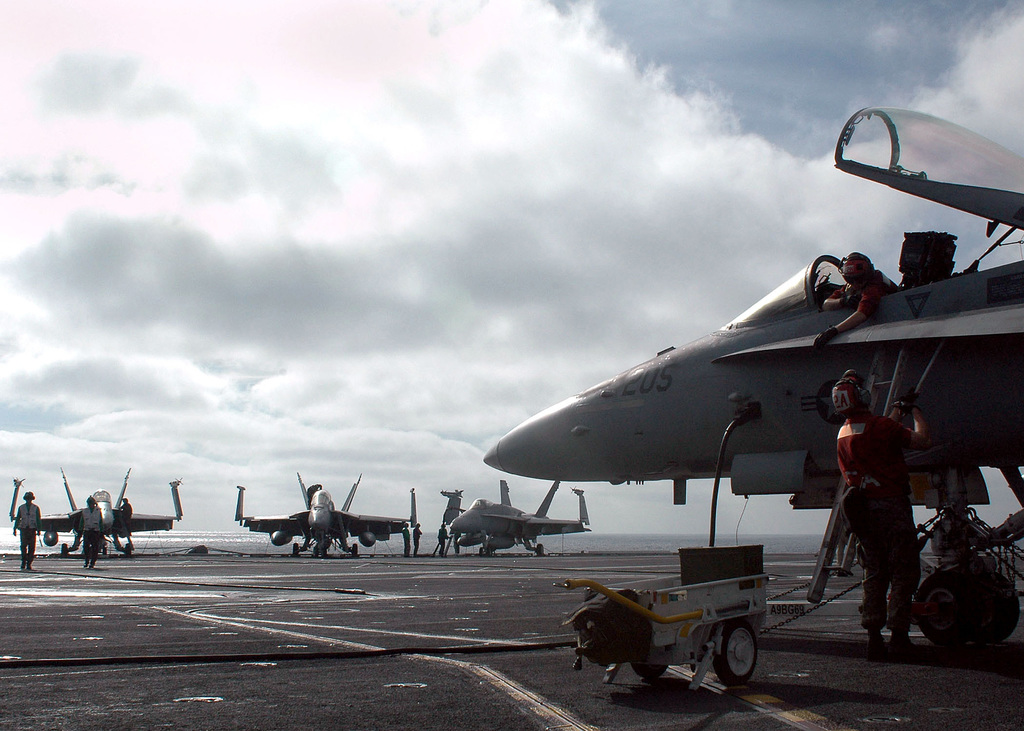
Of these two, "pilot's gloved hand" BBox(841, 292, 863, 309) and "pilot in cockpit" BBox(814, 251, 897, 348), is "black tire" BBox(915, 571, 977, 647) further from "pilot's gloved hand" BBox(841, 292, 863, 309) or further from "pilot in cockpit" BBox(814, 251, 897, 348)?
"pilot's gloved hand" BBox(841, 292, 863, 309)

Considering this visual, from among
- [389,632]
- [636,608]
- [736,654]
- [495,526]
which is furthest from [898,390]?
[495,526]

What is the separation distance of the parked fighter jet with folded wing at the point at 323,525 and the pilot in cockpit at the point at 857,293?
41.7m

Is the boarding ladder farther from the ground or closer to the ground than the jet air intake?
farther from the ground

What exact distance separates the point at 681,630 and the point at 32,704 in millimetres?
3394

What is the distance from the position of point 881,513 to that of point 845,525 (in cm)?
125

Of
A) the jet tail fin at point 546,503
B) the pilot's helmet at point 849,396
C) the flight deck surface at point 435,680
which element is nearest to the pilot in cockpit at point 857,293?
the pilot's helmet at point 849,396

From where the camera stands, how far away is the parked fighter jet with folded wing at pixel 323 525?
47375mm

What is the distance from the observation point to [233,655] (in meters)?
5.77

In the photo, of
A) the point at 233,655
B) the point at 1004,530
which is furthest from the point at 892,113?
the point at 233,655

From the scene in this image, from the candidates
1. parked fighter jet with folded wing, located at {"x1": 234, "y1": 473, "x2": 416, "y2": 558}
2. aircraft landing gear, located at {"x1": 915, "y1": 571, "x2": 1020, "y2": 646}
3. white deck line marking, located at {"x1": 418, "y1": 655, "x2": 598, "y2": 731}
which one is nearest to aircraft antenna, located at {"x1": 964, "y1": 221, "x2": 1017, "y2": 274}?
aircraft landing gear, located at {"x1": 915, "y1": 571, "x2": 1020, "y2": 646}

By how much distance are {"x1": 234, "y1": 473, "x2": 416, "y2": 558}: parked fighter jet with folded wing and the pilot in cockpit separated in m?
41.7

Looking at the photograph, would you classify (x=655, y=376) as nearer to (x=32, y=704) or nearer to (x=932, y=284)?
(x=932, y=284)

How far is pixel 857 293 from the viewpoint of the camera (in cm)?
792

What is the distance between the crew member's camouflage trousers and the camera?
5.77m
